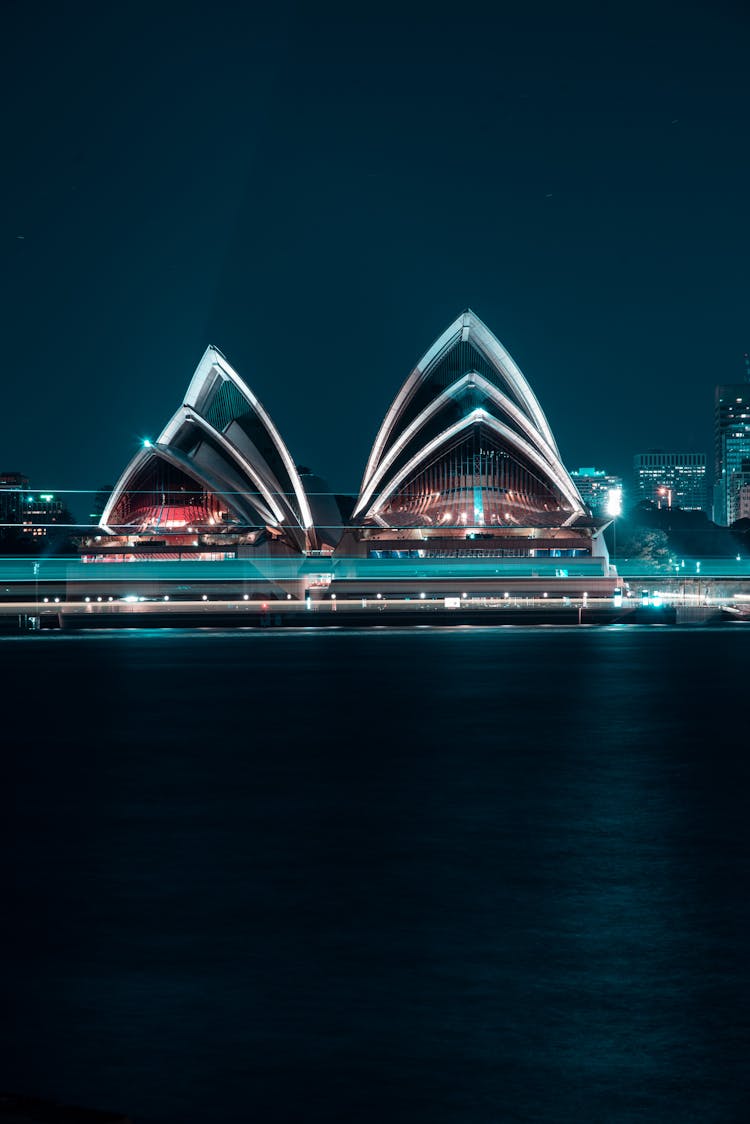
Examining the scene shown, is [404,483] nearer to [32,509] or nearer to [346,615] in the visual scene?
[346,615]

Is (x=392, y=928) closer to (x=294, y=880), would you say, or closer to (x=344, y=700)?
(x=294, y=880)

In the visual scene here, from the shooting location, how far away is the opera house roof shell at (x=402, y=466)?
66.1 metres

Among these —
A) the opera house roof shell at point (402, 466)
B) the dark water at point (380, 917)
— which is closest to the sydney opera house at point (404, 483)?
the opera house roof shell at point (402, 466)

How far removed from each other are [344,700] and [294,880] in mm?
11129

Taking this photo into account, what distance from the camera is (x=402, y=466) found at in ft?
221

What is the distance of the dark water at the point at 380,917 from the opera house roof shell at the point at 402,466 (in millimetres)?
50112

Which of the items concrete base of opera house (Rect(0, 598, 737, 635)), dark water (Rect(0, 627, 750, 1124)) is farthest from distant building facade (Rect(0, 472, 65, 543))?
dark water (Rect(0, 627, 750, 1124))

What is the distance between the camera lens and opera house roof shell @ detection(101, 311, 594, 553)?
2601 inches

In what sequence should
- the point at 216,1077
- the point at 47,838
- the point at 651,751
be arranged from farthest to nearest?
the point at 651,751
the point at 47,838
the point at 216,1077

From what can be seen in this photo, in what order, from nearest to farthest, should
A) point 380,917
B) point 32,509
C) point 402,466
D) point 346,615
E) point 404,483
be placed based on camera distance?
point 380,917 < point 346,615 < point 402,466 < point 404,483 < point 32,509

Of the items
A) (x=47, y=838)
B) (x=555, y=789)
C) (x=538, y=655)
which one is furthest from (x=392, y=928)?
(x=538, y=655)

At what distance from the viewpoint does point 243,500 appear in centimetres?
6638

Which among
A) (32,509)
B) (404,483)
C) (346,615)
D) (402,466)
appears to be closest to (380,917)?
(346,615)

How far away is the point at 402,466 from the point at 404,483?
1.02m
